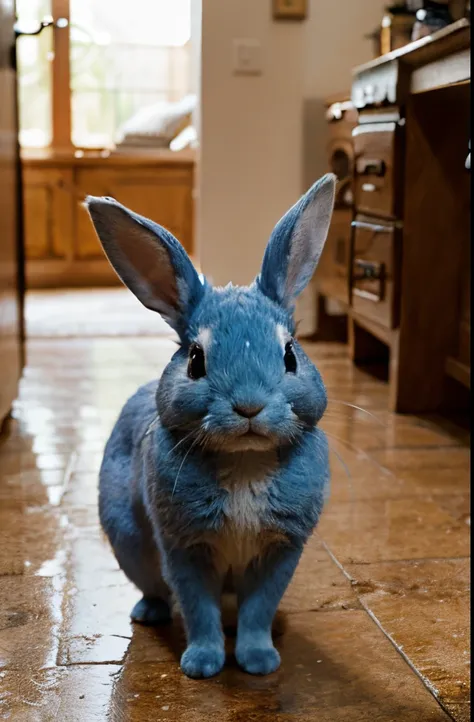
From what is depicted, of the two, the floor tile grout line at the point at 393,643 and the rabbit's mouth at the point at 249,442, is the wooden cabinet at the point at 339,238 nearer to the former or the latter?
the floor tile grout line at the point at 393,643

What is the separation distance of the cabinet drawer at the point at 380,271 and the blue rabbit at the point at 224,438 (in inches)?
46.0

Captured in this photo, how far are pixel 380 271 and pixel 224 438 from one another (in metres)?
1.39

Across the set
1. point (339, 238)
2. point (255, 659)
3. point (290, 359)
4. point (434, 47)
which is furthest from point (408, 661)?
point (434, 47)

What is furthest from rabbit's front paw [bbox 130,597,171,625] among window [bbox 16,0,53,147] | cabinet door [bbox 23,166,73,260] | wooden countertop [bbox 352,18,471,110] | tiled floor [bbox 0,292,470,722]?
window [bbox 16,0,53,147]

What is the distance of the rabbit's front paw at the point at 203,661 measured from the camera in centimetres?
89

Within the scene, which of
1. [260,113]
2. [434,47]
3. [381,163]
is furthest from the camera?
[260,113]

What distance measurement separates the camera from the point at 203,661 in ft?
2.91

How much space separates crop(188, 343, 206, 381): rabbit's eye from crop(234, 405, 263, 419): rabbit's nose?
46 mm

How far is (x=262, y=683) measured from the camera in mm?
884

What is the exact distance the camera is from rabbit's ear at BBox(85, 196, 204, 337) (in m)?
0.73

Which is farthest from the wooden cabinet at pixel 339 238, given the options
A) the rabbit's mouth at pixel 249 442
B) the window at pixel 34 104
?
the window at pixel 34 104

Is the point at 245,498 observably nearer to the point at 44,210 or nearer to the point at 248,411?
the point at 248,411

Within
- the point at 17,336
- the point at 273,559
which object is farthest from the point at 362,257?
the point at 273,559

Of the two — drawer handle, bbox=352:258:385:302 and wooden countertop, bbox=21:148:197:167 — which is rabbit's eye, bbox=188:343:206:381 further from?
drawer handle, bbox=352:258:385:302
